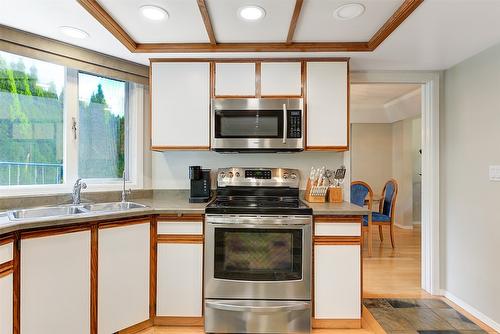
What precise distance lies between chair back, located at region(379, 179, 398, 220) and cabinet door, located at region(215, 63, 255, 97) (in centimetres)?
271

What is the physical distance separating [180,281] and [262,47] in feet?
6.10

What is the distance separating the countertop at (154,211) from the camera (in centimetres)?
150

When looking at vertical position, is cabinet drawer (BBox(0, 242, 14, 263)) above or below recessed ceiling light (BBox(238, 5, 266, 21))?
below

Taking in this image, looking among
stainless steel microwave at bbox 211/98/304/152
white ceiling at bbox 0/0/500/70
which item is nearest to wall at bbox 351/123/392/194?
white ceiling at bbox 0/0/500/70

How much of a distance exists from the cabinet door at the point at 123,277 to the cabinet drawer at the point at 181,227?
0.34ft

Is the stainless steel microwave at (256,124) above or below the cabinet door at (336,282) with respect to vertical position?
above

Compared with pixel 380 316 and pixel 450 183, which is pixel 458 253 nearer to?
pixel 450 183

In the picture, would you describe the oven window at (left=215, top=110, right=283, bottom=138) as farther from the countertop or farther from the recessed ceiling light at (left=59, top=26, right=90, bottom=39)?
the recessed ceiling light at (left=59, top=26, right=90, bottom=39)

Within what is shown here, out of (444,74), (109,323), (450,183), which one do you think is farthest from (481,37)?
(109,323)

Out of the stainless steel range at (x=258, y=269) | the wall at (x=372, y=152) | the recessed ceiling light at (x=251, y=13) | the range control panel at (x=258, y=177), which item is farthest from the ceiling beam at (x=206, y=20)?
the wall at (x=372, y=152)

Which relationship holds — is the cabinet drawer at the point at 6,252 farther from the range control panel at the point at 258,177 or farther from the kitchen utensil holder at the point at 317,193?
the kitchen utensil holder at the point at 317,193

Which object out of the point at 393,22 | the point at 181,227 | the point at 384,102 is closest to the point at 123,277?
the point at 181,227

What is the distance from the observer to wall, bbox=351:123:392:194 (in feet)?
19.0

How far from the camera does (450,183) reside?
2.61 m
